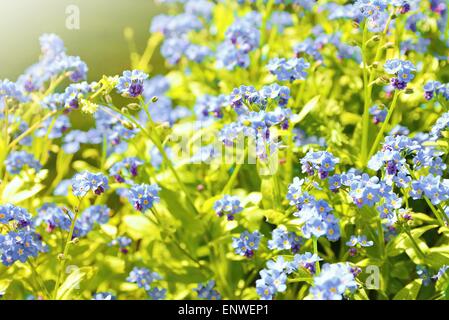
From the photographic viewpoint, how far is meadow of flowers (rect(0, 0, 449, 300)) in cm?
209

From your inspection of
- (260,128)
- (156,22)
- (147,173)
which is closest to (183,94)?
(156,22)

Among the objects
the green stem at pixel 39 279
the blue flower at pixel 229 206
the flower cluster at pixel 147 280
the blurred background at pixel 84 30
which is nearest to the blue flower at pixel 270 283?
the blue flower at pixel 229 206

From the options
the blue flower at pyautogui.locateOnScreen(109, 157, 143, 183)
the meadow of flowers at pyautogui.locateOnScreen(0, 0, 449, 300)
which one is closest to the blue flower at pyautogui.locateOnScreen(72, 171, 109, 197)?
the meadow of flowers at pyautogui.locateOnScreen(0, 0, 449, 300)

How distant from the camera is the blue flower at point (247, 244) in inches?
88.4

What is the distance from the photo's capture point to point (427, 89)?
2354 mm

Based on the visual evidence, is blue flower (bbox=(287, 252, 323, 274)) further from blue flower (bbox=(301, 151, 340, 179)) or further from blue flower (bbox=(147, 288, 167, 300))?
blue flower (bbox=(147, 288, 167, 300))

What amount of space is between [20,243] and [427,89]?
1509 millimetres

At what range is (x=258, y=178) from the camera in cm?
277

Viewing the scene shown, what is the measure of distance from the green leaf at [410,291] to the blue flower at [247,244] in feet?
1.70

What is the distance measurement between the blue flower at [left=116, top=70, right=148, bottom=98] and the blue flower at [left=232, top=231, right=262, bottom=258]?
2.00ft

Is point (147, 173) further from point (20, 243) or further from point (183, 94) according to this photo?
point (183, 94)

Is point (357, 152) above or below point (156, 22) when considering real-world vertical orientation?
below

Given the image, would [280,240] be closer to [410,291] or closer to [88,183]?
[410,291]

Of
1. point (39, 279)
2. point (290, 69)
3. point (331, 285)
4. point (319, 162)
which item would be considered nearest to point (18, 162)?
point (39, 279)
